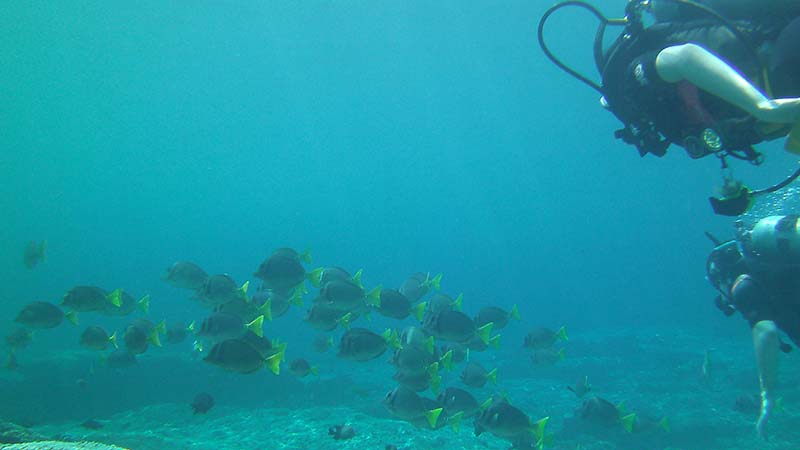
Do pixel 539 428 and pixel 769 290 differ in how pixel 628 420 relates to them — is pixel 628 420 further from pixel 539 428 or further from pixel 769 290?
pixel 769 290

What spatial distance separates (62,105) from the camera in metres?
83.9

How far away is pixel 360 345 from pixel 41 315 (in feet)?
21.7

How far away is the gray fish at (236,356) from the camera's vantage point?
573 cm

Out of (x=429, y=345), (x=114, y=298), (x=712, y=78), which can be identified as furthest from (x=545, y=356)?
(x=114, y=298)

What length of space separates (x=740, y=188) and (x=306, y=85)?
78382mm

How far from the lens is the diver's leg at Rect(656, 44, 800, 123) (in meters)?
2.51

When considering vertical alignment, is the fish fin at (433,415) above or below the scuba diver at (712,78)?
below

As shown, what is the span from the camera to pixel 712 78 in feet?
8.79

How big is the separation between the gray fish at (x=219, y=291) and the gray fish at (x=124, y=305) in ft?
7.44

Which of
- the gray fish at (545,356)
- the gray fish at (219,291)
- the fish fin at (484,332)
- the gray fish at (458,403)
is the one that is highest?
the gray fish at (545,356)

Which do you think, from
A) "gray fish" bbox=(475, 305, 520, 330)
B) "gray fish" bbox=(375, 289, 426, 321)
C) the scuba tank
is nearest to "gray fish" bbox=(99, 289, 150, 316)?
"gray fish" bbox=(375, 289, 426, 321)

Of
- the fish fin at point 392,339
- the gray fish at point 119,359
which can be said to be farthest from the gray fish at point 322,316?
the gray fish at point 119,359

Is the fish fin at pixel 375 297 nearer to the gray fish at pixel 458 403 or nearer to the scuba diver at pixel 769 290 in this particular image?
the gray fish at pixel 458 403

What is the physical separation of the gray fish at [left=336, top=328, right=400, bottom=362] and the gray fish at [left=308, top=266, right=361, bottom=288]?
41.1 inches
